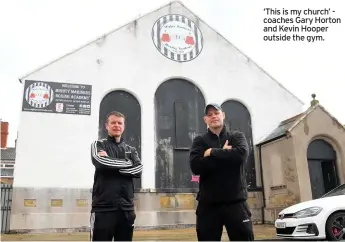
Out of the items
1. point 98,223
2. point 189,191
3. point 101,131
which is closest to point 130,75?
point 101,131

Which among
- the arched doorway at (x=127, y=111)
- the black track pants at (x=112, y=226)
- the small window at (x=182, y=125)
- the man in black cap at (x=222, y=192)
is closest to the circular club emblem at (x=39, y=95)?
the arched doorway at (x=127, y=111)

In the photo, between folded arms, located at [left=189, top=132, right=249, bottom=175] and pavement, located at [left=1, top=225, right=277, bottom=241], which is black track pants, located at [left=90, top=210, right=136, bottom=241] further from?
pavement, located at [left=1, top=225, right=277, bottom=241]

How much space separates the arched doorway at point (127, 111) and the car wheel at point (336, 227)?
8618mm

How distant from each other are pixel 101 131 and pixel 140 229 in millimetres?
→ 4143

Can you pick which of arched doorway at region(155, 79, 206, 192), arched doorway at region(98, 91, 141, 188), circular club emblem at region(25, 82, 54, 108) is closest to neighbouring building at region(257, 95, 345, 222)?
arched doorway at region(155, 79, 206, 192)

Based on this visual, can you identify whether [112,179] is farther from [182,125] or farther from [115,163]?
[182,125]

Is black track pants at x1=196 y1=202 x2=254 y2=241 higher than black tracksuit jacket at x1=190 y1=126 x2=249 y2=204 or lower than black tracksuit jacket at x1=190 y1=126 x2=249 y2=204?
lower

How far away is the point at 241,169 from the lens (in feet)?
12.8

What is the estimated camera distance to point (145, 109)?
583 inches

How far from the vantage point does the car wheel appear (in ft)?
23.3

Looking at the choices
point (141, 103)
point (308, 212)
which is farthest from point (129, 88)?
point (308, 212)

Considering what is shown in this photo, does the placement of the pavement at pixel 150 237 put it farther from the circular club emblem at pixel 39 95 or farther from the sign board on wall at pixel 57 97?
the circular club emblem at pixel 39 95

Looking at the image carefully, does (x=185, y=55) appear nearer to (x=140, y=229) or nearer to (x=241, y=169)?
(x=140, y=229)

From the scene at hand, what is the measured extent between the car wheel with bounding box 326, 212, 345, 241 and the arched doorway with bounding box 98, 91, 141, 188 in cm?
862
